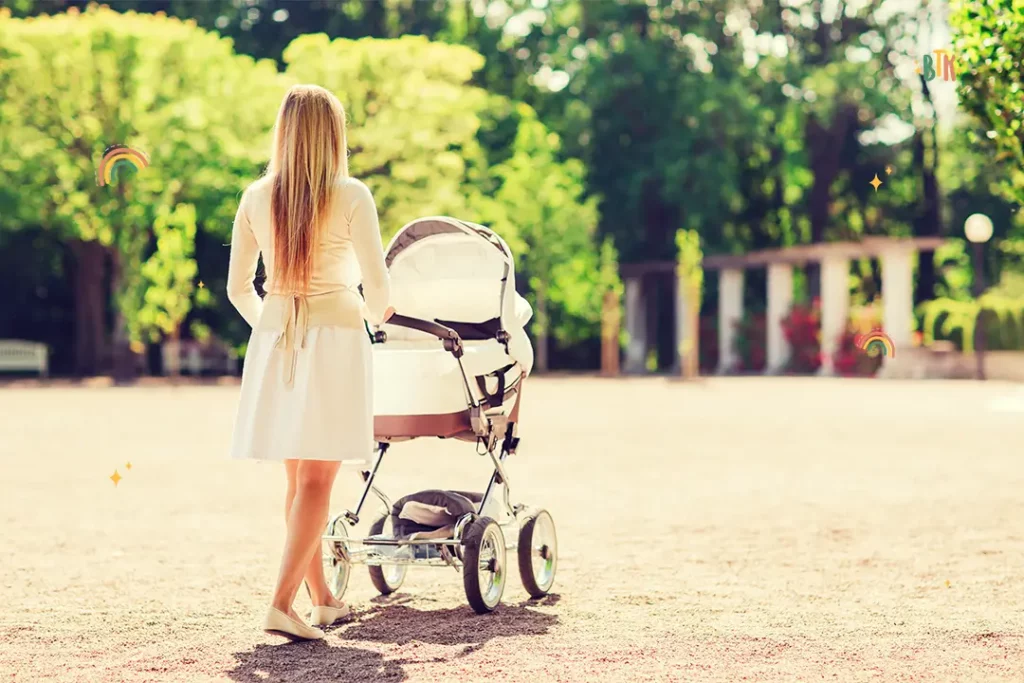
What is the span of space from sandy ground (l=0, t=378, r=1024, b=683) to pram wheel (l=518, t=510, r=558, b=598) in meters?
0.09

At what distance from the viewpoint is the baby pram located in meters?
6.71

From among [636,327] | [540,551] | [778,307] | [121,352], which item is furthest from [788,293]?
[540,551]

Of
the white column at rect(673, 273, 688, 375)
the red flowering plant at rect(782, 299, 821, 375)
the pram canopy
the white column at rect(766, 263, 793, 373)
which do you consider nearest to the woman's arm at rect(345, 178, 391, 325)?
the pram canopy

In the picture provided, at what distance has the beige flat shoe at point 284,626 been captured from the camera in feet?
19.3

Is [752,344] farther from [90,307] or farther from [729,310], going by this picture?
[90,307]

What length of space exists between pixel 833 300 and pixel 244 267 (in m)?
36.1

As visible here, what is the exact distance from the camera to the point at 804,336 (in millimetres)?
42188

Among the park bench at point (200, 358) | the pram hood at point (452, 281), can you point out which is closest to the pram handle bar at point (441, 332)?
the pram hood at point (452, 281)

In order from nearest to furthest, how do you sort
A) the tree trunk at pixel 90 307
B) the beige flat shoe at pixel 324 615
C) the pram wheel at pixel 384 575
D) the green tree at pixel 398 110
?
the beige flat shoe at pixel 324 615 → the pram wheel at pixel 384 575 → the green tree at pixel 398 110 → the tree trunk at pixel 90 307

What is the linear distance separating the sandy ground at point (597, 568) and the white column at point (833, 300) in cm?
2325

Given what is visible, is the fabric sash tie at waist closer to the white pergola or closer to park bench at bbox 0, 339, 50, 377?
the white pergola

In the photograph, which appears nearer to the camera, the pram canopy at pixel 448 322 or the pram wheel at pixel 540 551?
the pram canopy at pixel 448 322

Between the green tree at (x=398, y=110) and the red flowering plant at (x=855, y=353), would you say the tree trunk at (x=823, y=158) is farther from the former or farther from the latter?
the green tree at (x=398, y=110)

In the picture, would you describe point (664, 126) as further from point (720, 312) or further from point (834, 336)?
point (834, 336)
